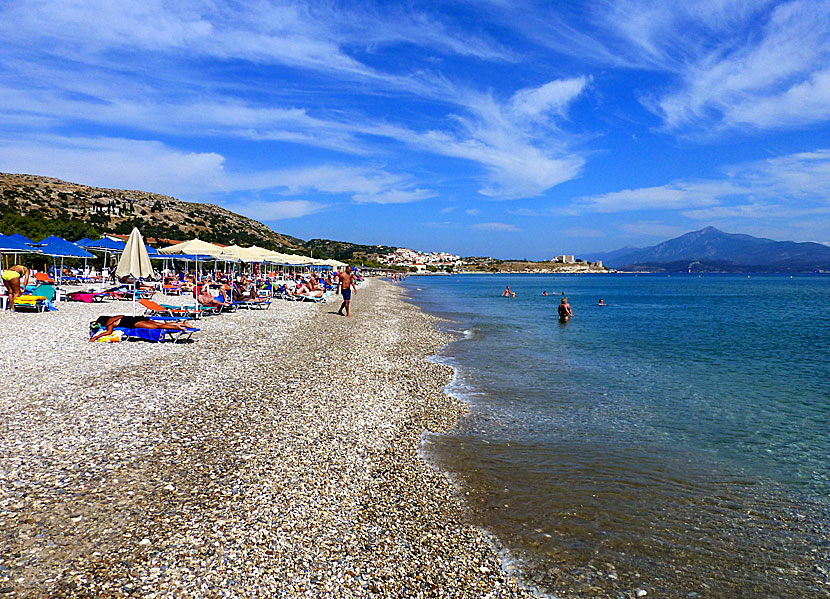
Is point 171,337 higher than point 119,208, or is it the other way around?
point 119,208

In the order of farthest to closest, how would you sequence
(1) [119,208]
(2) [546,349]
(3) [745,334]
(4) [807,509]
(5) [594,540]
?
(1) [119,208]
(3) [745,334]
(2) [546,349]
(4) [807,509]
(5) [594,540]

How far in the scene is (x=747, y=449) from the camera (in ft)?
25.8

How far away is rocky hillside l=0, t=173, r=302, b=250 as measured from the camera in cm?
6706

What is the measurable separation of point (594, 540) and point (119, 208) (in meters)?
91.9

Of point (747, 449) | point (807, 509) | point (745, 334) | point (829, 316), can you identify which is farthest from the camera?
point (829, 316)

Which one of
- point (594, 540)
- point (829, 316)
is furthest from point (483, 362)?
point (829, 316)

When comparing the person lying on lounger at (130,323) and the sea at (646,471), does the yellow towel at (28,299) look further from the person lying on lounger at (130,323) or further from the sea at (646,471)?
the sea at (646,471)

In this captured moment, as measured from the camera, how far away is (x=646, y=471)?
22.5ft

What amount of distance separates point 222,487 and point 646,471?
513cm

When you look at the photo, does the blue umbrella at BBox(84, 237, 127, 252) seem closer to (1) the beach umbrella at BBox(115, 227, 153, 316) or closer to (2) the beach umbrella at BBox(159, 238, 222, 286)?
(2) the beach umbrella at BBox(159, 238, 222, 286)

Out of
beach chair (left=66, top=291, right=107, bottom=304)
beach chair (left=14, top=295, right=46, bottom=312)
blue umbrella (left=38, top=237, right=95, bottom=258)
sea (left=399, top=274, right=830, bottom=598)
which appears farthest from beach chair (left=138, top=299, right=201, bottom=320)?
blue umbrella (left=38, top=237, right=95, bottom=258)

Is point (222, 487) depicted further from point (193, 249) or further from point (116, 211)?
point (116, 211)

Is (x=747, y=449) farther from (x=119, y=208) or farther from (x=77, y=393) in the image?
(x=119, y=208)

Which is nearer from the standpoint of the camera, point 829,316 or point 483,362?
point 483,362
